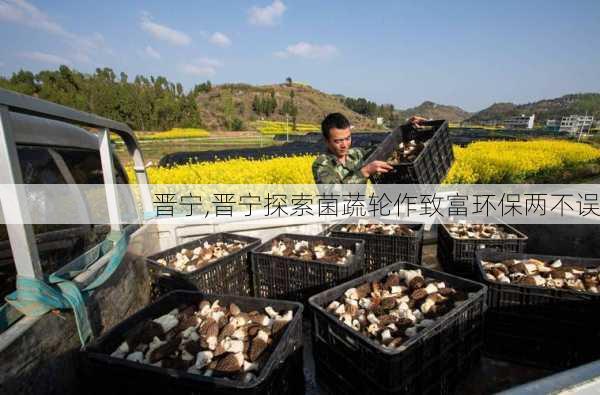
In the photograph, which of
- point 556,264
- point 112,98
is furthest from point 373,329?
point 112,98

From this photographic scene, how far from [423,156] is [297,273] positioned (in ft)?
5.56

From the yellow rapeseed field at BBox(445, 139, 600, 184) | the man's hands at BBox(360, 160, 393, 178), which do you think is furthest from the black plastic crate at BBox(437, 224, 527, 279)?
the yellow rapeseed field at BBox(445, 139, 600, 184)

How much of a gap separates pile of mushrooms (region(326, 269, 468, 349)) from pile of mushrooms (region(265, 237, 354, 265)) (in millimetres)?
432

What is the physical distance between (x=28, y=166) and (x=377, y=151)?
2.99 m

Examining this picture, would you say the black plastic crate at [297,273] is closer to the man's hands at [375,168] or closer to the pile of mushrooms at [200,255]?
the pile of mushrooms at [200,255]

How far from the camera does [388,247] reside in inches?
130

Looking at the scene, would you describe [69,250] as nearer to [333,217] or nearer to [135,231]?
[135,231]

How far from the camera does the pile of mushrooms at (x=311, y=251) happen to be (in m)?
2.78

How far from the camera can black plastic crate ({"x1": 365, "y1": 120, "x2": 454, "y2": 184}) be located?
3303 millimetres

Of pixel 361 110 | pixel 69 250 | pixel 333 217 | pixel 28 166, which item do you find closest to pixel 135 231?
pixel 69 250

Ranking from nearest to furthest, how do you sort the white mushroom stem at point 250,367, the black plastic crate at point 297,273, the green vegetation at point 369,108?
the white mushroom stem at point 250,367
the black plastic crate at point 297,273
the green vegetation at point 369,108

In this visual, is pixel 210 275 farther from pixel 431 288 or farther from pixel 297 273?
pixel 431 288

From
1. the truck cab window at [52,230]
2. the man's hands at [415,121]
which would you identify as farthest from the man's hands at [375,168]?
the truck cab window at [52,230]

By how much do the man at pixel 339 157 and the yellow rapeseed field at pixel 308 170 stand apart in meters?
2.35
